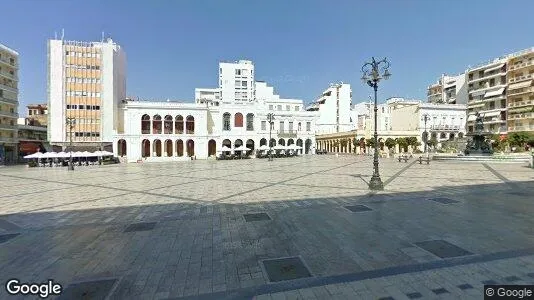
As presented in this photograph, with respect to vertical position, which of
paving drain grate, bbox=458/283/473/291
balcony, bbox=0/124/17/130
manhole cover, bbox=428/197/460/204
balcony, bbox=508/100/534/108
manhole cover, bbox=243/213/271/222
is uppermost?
balcony, bbox=508/100/534/108

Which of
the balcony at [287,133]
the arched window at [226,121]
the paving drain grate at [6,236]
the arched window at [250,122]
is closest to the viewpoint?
the paving drain grate at [6,236]

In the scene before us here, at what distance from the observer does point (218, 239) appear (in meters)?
7.00

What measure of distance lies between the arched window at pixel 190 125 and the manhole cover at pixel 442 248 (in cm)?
5655

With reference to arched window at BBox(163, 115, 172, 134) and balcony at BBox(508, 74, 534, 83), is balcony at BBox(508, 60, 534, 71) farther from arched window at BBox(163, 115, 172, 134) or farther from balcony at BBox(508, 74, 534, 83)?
arched window at BBox(163, 115, 172, 134)

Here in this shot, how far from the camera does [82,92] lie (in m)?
54.7

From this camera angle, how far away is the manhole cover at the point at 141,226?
7.97 m

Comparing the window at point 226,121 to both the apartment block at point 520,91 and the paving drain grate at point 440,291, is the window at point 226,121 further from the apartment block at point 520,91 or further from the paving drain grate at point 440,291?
the paving drain grate at point 440,291

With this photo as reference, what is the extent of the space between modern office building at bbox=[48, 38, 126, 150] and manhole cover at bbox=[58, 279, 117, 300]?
5562cm

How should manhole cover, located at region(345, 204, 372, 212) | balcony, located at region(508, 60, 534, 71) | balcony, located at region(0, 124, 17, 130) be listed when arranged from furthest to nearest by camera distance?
balcony, located at region(508, 60, 534, 71) < balcony, located at region(0, 124, 17, 130) < manhole cover, located at region(345, 204, 372, 212)

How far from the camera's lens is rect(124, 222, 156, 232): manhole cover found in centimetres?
797

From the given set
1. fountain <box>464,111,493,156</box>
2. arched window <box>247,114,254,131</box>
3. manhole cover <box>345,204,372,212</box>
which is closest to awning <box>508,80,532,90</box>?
fountain <box>464,111,493,156</box>

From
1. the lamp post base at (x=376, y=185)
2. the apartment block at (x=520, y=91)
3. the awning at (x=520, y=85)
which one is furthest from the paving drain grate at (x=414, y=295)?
the awning at (x=520, y=85)

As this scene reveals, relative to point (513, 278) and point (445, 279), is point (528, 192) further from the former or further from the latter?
point (445, 279)

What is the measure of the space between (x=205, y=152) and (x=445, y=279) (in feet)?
186
